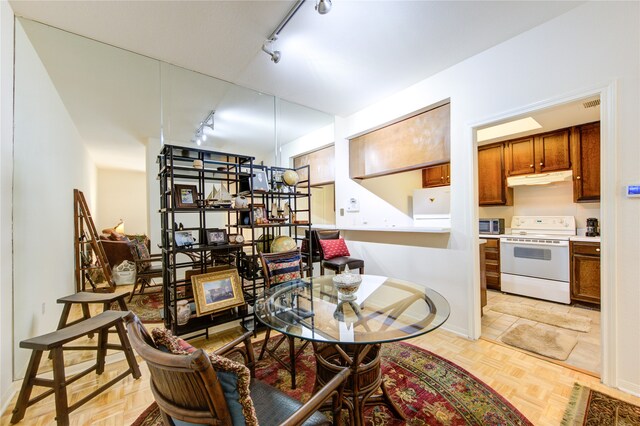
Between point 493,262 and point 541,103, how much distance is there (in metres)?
2.67

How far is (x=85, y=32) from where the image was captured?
2.12m

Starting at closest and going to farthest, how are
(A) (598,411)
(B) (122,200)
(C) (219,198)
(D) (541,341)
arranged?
(A) (598,411), (D) (541,341), (C) (219,198), (B) (122,200)

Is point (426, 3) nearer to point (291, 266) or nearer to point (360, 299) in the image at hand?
point (360, 299)

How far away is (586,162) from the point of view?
3.45m

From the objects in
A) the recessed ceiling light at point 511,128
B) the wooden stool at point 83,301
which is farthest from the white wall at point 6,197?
the recessed ceiling light at point 511,128

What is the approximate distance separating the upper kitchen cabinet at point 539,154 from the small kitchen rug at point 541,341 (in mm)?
2434

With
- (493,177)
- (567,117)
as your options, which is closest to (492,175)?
(493,177)

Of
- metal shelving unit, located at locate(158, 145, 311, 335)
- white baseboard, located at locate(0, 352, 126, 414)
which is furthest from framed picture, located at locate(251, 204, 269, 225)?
white baseboard, located at locate(0, 352, 126, 414)

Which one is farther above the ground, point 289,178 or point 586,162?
point 586,162

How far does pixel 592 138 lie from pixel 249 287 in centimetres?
498

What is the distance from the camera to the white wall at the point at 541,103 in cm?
173

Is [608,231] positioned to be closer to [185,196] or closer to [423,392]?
[423,392]

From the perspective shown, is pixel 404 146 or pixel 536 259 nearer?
pixel 404 146

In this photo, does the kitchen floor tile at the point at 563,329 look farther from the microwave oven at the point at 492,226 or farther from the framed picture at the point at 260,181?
the framed picture at the point at 260,181
